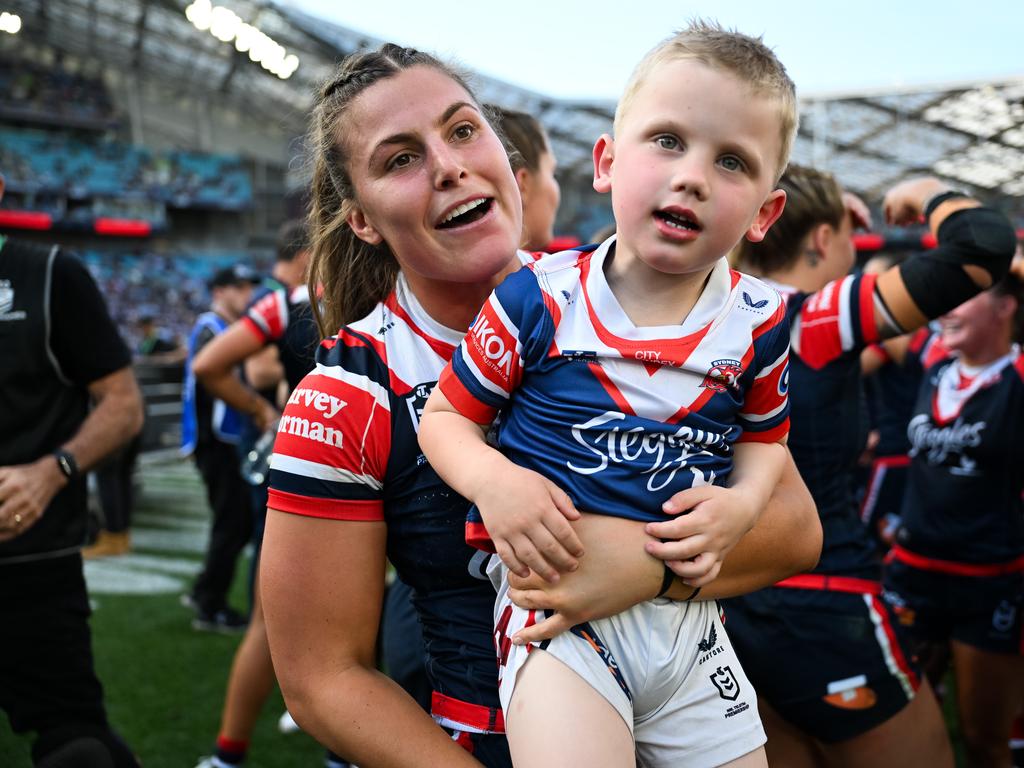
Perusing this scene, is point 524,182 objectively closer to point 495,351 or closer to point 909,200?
point 909,200

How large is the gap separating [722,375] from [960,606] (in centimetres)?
258

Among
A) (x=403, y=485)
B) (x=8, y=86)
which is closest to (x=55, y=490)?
(x=403, y=485)

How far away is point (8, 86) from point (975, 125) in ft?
105

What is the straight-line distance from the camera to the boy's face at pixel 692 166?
1.31 metres

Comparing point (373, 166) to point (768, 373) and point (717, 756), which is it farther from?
point (717, 756)

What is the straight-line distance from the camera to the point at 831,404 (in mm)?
2314

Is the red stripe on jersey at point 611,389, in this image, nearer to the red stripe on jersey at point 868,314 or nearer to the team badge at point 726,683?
the team badge at point 726,683

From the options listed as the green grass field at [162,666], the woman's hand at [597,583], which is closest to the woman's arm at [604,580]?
the woman's hand at [597,583]

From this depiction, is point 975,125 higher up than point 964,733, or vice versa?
point 975,125

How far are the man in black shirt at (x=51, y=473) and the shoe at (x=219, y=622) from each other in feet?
10.1

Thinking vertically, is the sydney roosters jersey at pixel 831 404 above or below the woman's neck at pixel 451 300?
below

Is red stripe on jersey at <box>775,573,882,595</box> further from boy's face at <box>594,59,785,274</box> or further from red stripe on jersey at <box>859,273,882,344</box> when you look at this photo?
boy's face at <box>594,59,785,274</box>

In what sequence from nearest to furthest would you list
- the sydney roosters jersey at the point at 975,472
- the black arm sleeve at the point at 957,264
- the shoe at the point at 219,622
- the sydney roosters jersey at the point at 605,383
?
the sydney roosters jersey at the point at 605,383, the black arm sleeve at the point at 957,264, the sydney roosters jersey at the point at 975,472, the shoe at the point at 219,622

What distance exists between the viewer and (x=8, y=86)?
3127 centimetres
